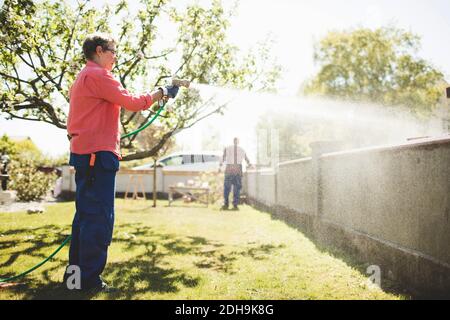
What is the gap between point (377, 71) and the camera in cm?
3219

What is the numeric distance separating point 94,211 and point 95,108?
2.98 feet

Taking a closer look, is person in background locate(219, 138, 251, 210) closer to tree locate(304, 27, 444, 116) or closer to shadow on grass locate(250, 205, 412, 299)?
shadow on grass locate(250, 205, 412, 299)

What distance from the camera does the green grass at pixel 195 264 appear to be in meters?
3.51

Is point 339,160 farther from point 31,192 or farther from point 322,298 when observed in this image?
point 31,192

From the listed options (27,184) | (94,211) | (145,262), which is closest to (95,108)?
(94,211)

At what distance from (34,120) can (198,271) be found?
561cm

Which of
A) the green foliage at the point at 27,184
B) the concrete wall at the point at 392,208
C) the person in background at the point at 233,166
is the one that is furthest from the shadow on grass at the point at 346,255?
the green foliage at the point at 27,184

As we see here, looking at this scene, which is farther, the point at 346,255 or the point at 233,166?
the point at 233,166

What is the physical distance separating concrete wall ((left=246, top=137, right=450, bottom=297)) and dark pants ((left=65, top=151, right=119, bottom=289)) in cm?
289

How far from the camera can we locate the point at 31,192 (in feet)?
44.1

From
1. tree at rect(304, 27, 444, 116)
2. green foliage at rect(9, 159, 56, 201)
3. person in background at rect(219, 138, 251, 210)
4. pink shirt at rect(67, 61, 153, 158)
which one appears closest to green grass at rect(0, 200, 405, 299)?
pink shirt at rect(67, 61, 153, 158)

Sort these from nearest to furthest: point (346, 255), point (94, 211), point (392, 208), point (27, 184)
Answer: point (94, 211) → point (392, 208) → point (346, 255) → point (27, 184)

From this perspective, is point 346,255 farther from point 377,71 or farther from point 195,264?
point 377,71

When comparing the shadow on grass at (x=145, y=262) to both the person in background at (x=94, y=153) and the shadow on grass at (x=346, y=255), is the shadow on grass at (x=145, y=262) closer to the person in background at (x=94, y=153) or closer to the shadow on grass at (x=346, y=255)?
the person in background at (x=94, y=153)
